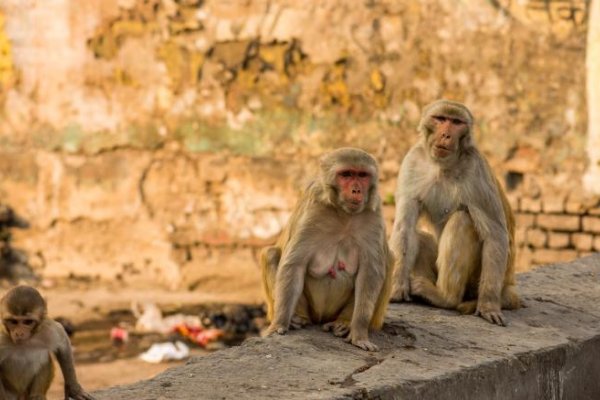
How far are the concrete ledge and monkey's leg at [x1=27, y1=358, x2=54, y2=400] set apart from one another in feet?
0.95

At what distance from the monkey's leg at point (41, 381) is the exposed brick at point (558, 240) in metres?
8.15

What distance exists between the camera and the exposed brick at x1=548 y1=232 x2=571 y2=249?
40.1ft

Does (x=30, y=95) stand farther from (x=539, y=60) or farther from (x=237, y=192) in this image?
(x=539, y=60)

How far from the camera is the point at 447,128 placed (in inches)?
252

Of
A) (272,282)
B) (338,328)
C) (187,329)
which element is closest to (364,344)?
(338,328)

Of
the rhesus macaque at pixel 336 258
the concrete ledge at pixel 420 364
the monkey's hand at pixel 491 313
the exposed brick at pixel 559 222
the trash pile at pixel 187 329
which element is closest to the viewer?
the concrete ledge at pixel 420 364

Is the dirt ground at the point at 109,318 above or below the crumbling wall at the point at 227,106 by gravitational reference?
below

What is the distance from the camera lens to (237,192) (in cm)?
1385

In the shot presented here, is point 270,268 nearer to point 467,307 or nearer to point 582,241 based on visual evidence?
point 467,307

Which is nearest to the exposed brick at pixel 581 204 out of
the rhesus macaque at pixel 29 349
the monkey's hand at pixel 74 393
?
the rhesus macaque at pixel 29 349

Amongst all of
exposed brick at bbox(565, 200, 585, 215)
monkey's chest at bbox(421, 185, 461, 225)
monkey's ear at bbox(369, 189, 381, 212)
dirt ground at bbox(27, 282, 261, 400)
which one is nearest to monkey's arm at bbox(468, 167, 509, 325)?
monkey's chest at bbox(421, 185, 461, 225)

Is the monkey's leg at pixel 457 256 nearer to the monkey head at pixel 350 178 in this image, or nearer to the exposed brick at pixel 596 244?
the monkey head at pixel 350 178

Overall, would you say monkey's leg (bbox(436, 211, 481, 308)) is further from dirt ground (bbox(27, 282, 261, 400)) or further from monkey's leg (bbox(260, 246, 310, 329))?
dirt ground (bbox(27, 282, 261, 400))

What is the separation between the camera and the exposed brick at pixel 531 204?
12.5 m
